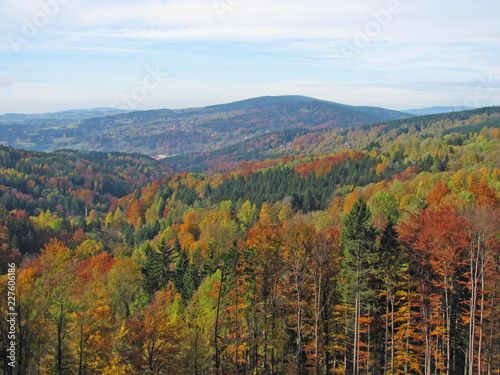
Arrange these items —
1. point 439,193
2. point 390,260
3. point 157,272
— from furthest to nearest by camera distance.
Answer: point 439,193, point 157,272, point 390,260

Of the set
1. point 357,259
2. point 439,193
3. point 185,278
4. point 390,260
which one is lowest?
point 185,278

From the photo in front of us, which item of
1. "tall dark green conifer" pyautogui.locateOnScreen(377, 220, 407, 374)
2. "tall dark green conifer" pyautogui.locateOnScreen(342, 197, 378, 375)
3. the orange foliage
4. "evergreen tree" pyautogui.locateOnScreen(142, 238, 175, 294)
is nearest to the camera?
"tall dark green conifer" pyautogui.locateOnScreen(342, 197, 378, 375)

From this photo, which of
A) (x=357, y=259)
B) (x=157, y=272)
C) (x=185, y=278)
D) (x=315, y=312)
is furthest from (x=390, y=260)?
(x=157, y=272)

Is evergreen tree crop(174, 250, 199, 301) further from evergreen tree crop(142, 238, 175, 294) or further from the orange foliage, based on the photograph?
the orange foliage

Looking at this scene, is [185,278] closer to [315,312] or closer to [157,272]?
[157,272]

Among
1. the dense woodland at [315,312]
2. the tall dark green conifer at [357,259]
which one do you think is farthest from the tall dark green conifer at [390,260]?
the tall dark green conifer at [357,259]

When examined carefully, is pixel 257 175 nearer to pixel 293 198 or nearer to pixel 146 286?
pixel 293 198

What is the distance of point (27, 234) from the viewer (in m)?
86.8

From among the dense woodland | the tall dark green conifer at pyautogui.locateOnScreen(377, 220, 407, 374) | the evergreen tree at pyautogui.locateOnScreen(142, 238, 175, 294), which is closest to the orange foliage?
the dense woodland

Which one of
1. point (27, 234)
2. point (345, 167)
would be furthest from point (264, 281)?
point (345, 167)

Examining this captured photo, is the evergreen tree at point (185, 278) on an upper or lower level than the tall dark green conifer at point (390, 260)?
lower

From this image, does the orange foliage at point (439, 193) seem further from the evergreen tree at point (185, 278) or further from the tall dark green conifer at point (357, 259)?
the tall dark green conifer at point (357, 259)

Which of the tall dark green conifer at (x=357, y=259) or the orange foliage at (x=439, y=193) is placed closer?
the tall dark green conifer at (x=357, y=259)

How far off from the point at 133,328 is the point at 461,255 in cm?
2075
